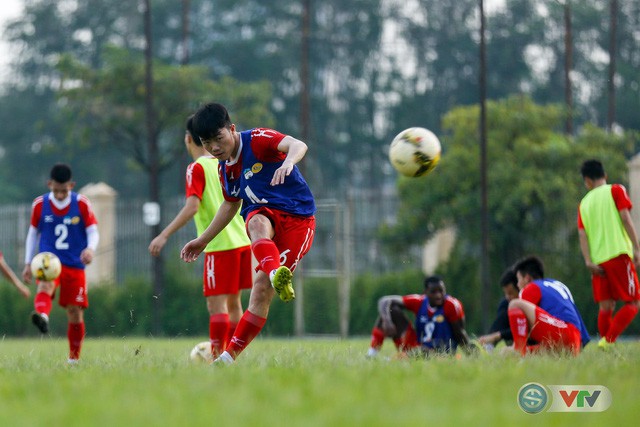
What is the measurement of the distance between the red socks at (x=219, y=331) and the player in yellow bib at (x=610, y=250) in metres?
3.84

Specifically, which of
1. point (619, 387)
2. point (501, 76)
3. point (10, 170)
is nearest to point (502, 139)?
point (619, 387)

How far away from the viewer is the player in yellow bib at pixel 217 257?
9516 mm

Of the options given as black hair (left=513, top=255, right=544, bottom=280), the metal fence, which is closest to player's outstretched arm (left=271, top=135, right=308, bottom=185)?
black hair (left=513, top=255, right=544, bottom=280)

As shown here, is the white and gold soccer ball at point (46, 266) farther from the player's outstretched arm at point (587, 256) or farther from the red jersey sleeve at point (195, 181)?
the player's outstretched arm at point (587, 256)

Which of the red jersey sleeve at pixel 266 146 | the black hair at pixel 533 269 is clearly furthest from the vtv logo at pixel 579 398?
the black hair at pixel 533 269

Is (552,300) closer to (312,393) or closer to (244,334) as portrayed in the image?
(244,334)

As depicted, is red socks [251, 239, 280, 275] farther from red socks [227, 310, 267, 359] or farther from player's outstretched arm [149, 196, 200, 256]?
player's outstretched arm [149, 196, 200, 256]

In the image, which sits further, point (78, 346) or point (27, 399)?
point (78, 346)

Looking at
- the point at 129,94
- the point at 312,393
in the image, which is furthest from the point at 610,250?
the point at 129,94

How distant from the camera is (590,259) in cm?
1153

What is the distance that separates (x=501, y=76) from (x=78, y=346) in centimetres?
3886

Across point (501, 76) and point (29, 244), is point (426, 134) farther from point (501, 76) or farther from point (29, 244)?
point (501, 76)

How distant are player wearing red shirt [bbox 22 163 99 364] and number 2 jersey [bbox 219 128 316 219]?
12.1 ft

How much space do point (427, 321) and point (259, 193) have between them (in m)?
4.46
